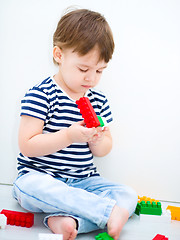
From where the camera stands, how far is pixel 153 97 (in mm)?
1178

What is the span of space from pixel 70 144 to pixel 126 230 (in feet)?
0.97

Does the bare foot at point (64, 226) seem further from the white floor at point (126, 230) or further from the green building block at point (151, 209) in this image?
the green building block at point (151, 209)

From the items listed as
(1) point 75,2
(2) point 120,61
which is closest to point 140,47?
(2) point 120,61

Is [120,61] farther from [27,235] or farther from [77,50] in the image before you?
→ [27,235]

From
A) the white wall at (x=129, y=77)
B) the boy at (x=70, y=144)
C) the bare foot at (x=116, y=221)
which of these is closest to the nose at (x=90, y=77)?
the boy at (x=70, y=144)

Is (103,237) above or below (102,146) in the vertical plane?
below

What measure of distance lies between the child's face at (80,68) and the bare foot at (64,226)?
392mm

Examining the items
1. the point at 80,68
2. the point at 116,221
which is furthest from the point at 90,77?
the point at 116,221

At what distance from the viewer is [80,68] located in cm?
95

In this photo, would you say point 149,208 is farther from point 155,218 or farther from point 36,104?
point 36,104

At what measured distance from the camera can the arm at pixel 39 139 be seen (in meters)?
0.95

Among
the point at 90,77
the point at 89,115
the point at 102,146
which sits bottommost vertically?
the point at 102,146

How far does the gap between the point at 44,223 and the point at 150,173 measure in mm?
464

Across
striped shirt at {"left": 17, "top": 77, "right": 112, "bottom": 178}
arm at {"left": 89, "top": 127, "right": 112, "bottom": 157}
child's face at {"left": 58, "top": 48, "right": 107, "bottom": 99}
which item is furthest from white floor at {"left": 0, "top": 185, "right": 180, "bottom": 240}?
child's face at {"left": 58, "top": 48, "right": 107, "bottom": 99}
